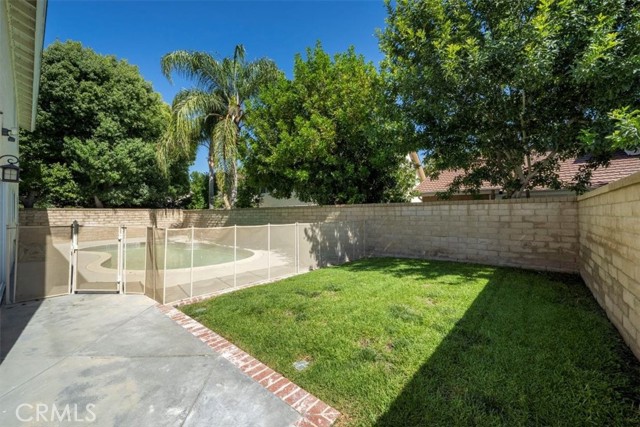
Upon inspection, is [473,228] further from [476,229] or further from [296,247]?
[296,247]

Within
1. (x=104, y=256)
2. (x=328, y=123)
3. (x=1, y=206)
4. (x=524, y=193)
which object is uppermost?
(x=328, y=123)

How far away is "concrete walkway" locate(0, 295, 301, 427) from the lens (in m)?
2.28

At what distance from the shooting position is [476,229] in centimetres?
828

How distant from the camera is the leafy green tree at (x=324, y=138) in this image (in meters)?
10.3

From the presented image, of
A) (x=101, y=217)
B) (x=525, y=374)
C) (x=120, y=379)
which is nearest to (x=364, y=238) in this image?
(x=525, y=374)

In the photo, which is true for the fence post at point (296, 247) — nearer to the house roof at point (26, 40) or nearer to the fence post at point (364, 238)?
the fence post at point (364, 238)

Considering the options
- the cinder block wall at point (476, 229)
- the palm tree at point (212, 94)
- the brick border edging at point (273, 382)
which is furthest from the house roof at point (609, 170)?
the palm tree at point (212, 94)

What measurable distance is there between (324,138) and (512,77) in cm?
578

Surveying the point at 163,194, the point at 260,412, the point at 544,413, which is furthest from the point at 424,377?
the point at 163,194

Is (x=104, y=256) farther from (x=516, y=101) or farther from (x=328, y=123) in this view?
(x=516, y=101)

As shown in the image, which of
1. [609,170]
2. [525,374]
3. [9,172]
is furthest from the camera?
[609,170]

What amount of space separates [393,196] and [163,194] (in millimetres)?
14898

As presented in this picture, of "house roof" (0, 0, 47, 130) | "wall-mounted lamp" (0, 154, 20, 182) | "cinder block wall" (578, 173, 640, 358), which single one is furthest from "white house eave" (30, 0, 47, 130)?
"cinder block wall" (578, 173, 640, 358)

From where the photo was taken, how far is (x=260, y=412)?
233 cm
